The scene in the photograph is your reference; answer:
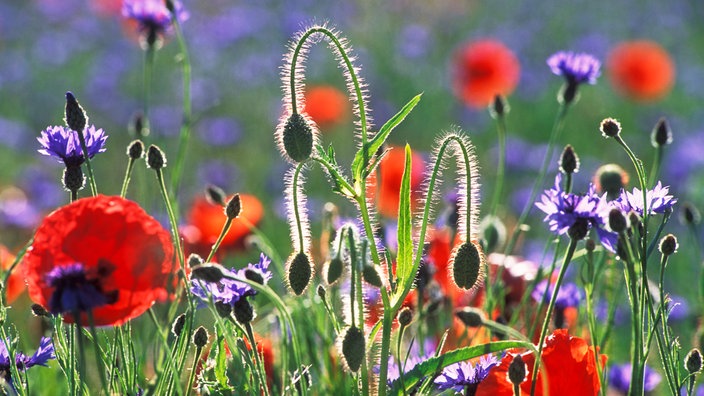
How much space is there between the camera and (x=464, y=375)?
33.7 inches

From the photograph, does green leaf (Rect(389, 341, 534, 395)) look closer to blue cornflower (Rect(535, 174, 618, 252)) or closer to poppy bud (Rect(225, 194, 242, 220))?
blue cornflower (Rect(535, 174, 618, 252))

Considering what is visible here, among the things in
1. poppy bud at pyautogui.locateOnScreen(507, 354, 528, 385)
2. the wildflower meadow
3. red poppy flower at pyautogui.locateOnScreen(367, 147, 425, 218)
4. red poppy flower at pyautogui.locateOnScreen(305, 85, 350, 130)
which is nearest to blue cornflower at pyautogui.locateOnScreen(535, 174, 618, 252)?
the wildflower meadow

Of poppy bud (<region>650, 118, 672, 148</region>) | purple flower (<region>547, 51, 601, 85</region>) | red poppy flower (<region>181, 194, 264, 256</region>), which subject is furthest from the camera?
red poppy flower (<region>181, 194, 264, 256</region>)

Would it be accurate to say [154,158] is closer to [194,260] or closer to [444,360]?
[194,260]

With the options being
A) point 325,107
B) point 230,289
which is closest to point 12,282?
point 230,289

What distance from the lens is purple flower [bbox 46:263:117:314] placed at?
2.34ft

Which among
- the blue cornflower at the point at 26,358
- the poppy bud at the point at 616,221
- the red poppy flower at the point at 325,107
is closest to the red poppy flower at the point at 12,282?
the blue cornflower at the point at 26,358

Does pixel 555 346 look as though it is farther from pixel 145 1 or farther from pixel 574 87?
pixel 145 1

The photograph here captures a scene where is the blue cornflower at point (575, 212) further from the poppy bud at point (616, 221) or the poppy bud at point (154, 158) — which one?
the poppy bud at point (154, 158)

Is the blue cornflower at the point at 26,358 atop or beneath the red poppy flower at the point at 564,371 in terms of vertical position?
atop

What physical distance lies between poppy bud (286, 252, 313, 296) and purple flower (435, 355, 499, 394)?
5.6 inches

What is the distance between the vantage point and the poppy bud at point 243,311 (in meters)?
0.84

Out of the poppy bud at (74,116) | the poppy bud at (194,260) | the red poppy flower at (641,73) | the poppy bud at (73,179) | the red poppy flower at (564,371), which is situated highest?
the red poppy flower at (641,73)

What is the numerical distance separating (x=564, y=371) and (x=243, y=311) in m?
0.27
